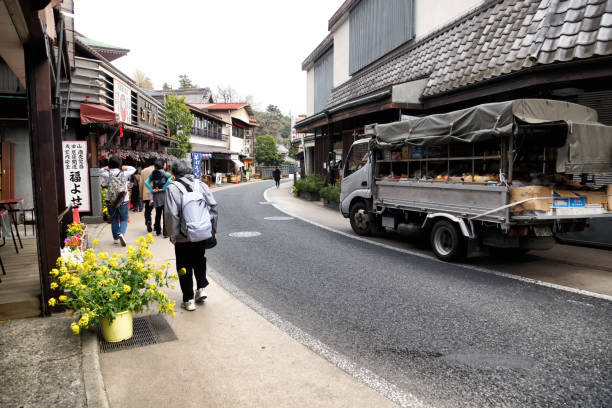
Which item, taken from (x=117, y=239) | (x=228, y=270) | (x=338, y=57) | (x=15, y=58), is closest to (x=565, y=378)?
(x=228, y=270)

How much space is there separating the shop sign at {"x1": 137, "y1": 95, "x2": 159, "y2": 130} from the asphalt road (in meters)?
13.3

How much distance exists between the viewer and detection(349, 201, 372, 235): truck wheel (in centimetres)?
1088

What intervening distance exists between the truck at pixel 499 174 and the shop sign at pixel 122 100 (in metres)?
10.5

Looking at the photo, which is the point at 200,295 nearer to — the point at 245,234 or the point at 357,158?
the point at 245,234

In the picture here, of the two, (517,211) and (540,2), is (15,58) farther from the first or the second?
(540,2)

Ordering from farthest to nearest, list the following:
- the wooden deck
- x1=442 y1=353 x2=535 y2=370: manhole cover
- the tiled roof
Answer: the tiled roof → the wooden deck → x1=442 y1=353 x2=535 y2=370: manhole cover

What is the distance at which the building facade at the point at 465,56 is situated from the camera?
8.62m

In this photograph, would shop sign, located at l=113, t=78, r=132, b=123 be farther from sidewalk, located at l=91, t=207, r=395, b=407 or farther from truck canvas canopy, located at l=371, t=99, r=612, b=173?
sidewalk, located at l=91, t=207, r=395, b=407

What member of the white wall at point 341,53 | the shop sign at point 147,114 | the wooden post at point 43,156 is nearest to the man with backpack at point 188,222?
the wooden post at point 43,156

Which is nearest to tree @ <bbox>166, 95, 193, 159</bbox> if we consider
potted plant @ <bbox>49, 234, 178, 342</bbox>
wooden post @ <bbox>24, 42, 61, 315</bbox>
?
wooden post @ <bbox>24, 42, 61, 315</bbox>

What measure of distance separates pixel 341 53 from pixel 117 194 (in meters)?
17.7

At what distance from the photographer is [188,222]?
203 inches

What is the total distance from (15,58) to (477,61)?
→ 33.9 feet

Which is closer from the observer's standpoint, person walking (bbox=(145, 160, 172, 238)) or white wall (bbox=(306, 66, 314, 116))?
person walking (bbox=(145, 160, 172, 238))
